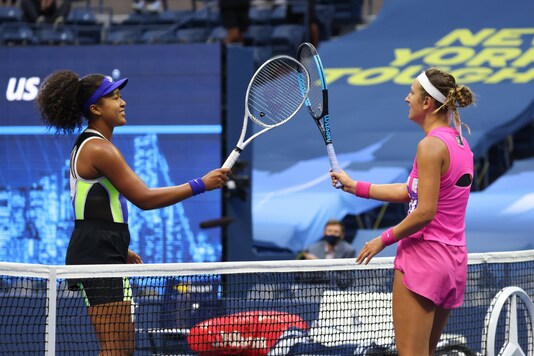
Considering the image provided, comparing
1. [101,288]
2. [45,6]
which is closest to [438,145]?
[101,288]

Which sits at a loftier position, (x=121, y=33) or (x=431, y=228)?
(x=121, y=33)

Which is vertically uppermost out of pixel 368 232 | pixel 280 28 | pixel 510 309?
pixel 280 28

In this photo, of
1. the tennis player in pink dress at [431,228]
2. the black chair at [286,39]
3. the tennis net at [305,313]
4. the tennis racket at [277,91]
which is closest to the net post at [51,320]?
the tennis net at [305,313]

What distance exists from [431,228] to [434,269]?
158 millimetres

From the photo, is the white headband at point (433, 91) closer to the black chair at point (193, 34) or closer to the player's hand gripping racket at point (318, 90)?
the player's hand gripping racket at point (318, 90)

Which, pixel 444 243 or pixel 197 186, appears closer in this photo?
pixel 444 243

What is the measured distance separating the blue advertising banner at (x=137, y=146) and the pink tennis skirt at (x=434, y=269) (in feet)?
15.8

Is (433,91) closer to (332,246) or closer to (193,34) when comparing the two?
(332,246)

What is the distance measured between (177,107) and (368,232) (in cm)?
246

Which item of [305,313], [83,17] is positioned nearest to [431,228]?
[305,313]

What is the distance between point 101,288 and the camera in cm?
427

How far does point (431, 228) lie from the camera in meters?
4.18

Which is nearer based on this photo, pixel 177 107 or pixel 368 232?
pixel 177 107

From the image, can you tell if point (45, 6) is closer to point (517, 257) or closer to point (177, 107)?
point (177, 107)
